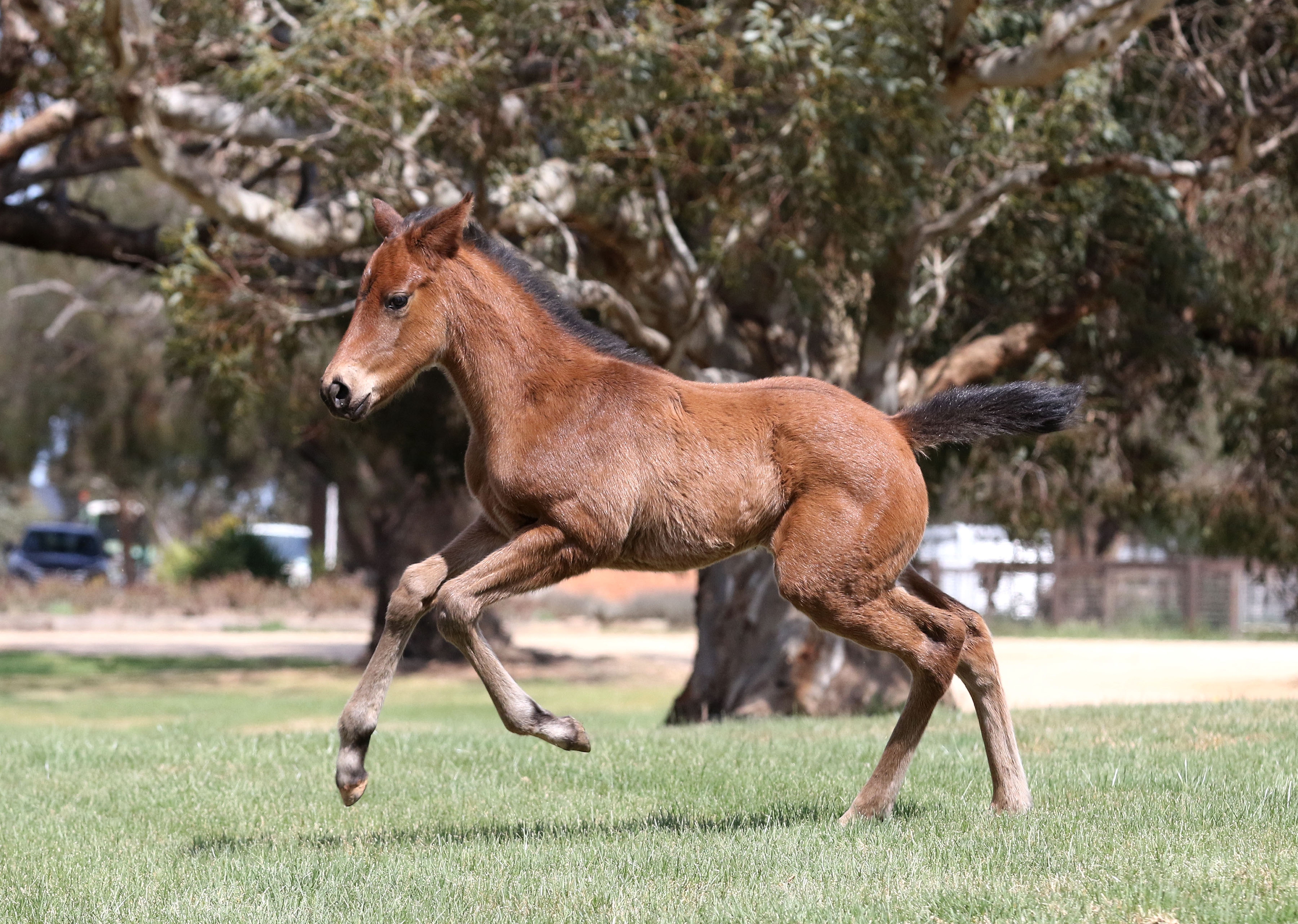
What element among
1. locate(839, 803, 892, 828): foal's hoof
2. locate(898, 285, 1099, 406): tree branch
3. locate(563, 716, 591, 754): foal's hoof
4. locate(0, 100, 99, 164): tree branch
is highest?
locate(0, 100, 99, 164): tree branch

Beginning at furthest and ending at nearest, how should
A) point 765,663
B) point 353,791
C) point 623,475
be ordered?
1. point 765,663
2. point 623,475
3. point 353,791

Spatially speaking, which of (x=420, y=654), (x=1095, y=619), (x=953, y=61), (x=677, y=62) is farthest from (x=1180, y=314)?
(x=1095, y=619)

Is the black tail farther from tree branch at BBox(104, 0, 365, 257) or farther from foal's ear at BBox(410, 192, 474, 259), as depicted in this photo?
tree branch at BBox(104, 0, 365, 257)

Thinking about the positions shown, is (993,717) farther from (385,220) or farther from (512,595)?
(385,220)

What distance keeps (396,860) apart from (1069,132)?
32.3 ft

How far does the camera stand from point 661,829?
6074 millimetres

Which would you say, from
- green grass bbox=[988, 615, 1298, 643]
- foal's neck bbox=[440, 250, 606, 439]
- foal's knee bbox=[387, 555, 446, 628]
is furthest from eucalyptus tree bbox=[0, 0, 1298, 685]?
green grass bbox=[988, 615, 1298, 643]

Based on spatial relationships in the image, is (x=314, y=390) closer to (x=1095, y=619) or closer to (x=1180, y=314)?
(x=1180, y=314)

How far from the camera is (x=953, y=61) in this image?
39.8 feet

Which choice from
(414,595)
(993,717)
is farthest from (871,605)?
(414,595)

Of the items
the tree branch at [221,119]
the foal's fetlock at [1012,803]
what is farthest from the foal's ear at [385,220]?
the tree branch at [221,119]

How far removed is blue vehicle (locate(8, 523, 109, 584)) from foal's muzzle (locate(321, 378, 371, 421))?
1671 inches

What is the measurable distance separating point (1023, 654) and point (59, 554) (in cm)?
3357

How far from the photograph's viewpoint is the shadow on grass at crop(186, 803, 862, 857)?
235 inches
